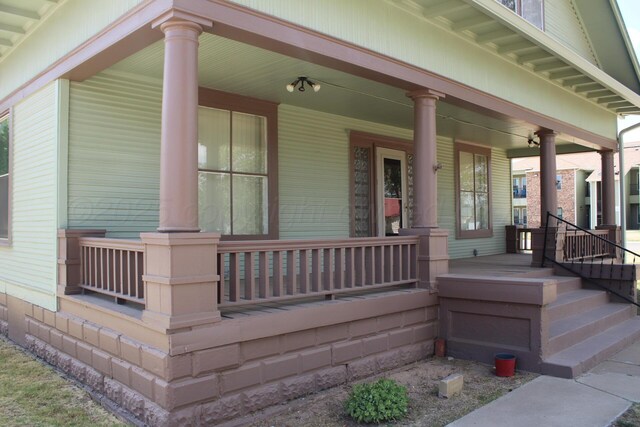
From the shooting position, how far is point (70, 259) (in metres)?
5.31

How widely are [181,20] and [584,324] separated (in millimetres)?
5539

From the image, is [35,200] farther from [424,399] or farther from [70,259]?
[424,399]

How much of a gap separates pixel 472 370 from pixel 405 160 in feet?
16.6

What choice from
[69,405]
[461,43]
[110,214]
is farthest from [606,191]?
[69,405]

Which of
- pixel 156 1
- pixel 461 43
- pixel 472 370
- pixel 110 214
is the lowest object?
pixel 472 370

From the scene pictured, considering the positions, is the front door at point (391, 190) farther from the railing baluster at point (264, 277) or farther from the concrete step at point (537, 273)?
the railing baluster at point (264, 277)

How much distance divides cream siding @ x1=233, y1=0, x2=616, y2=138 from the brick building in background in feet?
102

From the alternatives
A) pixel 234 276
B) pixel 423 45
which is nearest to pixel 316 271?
pixel 234 276

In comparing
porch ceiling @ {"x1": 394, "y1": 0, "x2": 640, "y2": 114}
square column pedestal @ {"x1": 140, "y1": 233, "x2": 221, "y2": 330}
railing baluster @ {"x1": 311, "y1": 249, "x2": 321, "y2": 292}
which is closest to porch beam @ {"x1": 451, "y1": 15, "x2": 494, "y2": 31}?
porch ceiling @ {"x1": 394, "y1": 0, "x2": 640, "y2": 114}

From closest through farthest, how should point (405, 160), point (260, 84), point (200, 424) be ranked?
point (200, 424) < point (260, 84) < point (405, 160)

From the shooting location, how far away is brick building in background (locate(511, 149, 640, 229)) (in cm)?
3756

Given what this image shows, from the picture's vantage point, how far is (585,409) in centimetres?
417

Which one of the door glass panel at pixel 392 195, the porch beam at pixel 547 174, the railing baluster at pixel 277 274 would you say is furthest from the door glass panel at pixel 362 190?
the railing baluster at pixel 277 274

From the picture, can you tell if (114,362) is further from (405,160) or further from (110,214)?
(405,160)
